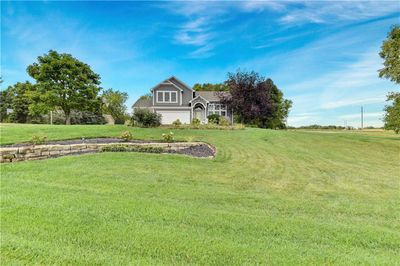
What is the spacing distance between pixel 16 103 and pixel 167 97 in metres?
23.2

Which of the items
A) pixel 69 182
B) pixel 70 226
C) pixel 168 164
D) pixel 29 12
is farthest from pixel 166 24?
pixel 70 226

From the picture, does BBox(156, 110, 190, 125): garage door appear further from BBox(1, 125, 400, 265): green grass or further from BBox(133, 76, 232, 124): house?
BBox(1, 125, 400, 265): green grass

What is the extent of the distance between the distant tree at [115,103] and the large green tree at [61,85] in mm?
9534

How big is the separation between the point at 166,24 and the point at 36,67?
1080 inches

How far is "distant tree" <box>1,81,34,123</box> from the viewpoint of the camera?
39656 millimetres

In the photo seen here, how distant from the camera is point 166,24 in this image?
1242 cm

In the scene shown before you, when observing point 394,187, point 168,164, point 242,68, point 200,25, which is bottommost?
point 394,187

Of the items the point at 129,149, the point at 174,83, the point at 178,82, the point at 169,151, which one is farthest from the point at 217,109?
the point at 129,149

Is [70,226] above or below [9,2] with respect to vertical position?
below

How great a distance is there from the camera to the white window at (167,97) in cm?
3209

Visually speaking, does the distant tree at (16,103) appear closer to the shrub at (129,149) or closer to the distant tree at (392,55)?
the shrub at (129,149)

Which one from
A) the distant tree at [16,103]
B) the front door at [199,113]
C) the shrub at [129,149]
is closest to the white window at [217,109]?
the front door at [199,113]

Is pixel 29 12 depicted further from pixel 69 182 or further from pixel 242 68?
pixel 242 68

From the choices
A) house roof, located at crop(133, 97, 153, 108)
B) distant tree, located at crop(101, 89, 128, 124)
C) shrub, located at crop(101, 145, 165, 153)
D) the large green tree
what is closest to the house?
house roof, located at crop(133, 97, 153, 108)
